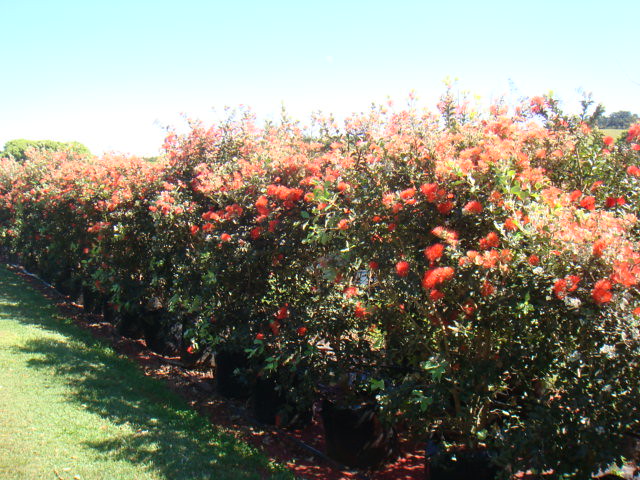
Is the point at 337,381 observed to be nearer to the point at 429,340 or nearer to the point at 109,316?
the point at 429,340

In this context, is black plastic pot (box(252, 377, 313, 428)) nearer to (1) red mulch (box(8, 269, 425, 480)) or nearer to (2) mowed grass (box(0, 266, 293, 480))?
(1) red mulch (box(8, 269, 425, 480))

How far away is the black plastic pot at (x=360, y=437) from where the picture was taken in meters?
3.90

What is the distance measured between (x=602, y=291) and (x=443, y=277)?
0.76m

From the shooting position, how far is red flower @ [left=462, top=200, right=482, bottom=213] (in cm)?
274

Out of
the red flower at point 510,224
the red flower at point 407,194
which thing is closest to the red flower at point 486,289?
the red flower at point 510,224

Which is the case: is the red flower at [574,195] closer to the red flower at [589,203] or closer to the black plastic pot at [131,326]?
the red flower at [589,203]

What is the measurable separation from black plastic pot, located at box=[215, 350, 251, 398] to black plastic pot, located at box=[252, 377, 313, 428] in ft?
1.58

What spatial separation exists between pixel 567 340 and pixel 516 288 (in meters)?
0.41

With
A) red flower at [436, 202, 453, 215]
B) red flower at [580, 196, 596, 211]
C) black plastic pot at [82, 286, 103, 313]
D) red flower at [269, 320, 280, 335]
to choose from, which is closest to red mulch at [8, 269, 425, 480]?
red flower at [269, 320, 280, 335]

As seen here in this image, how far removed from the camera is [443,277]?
270 centimetres

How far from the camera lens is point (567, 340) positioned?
8.79 feet

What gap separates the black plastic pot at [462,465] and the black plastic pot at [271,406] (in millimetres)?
1730

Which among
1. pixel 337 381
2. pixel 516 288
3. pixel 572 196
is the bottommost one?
pixel 337 381

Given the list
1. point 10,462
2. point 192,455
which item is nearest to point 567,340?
point 192,455
